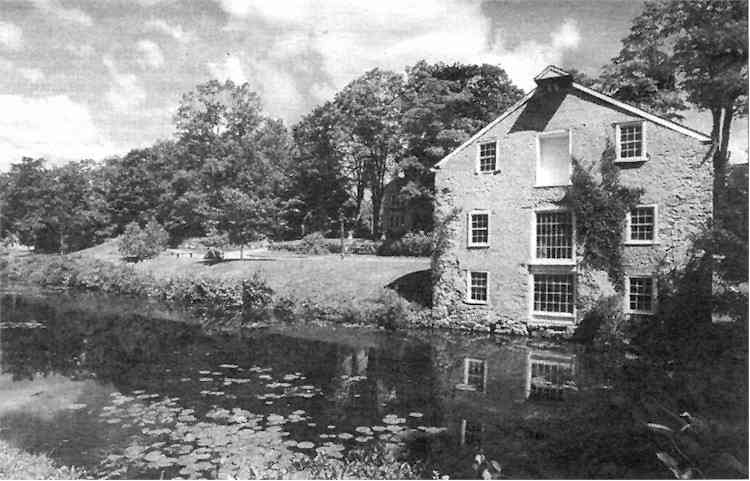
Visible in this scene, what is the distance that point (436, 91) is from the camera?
38.5 m

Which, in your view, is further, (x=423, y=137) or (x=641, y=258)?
(x=423, y=137)

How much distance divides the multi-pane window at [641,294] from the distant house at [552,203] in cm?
3

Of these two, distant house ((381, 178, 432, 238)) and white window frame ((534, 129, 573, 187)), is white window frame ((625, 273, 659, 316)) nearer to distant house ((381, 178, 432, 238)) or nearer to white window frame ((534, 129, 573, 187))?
white window frame ((534, 129, 573, 187))

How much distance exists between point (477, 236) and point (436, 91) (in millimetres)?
20665

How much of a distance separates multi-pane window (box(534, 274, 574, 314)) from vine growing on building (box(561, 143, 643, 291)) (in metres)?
1.09

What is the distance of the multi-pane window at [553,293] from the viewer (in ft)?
62.8

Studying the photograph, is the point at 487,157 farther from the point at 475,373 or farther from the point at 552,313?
the point at 475,373

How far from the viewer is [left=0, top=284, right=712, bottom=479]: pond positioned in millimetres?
8666

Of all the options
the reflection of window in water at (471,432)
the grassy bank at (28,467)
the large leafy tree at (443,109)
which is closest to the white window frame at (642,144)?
the reflection of window in water at (471,432)

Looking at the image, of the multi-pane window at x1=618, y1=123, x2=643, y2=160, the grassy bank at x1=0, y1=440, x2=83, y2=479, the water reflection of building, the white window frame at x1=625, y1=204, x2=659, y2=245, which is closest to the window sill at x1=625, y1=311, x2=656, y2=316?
the white window frame at x1=625, y1=204, x2=659, y2=245

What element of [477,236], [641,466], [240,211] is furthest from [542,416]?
[240,211]

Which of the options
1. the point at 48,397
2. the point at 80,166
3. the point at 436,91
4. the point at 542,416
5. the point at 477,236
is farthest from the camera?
the point at 80,166

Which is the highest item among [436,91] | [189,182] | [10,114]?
[436,91]

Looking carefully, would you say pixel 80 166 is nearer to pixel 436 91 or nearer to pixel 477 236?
pixel 436 91
